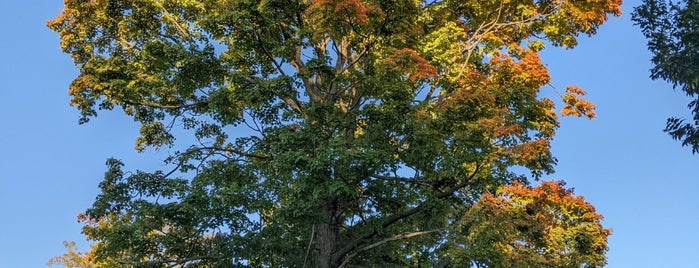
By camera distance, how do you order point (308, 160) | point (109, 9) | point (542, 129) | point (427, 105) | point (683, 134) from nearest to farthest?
1. point (308, 160)
2. point (427, 105)
3. point (542, 129)
4. point (109, 9)
5. point (683, 134)

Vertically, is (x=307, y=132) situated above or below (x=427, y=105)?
below

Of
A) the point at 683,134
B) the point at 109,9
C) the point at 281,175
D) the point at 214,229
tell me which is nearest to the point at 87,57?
the point at 109,9

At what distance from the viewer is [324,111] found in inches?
445

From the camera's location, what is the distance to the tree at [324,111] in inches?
410

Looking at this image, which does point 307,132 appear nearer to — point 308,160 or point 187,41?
point 308,160

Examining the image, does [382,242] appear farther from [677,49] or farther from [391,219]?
[677,49]

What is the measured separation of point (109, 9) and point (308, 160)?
6399 millimetres

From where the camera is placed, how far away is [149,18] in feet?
42.8

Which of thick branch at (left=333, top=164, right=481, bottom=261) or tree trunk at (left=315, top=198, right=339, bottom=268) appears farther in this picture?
tree trunk at (left=315, top=198, right=339, bottom=268)

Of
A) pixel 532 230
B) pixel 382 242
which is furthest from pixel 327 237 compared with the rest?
pixel 532 230

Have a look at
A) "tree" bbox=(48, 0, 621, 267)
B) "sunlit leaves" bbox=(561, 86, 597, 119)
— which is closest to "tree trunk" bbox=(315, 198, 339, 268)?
"tree" bbox=(48, 0, 621, 267)

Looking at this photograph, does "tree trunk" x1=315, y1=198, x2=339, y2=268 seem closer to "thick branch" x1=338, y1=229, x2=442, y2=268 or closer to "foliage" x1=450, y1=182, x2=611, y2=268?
"thick branch" x1=338, y1=229, x2=442, y2=268

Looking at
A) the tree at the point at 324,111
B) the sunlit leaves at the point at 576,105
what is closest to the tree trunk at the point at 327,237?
the tree at the point at 324,111

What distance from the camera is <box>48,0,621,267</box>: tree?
10.4 m
